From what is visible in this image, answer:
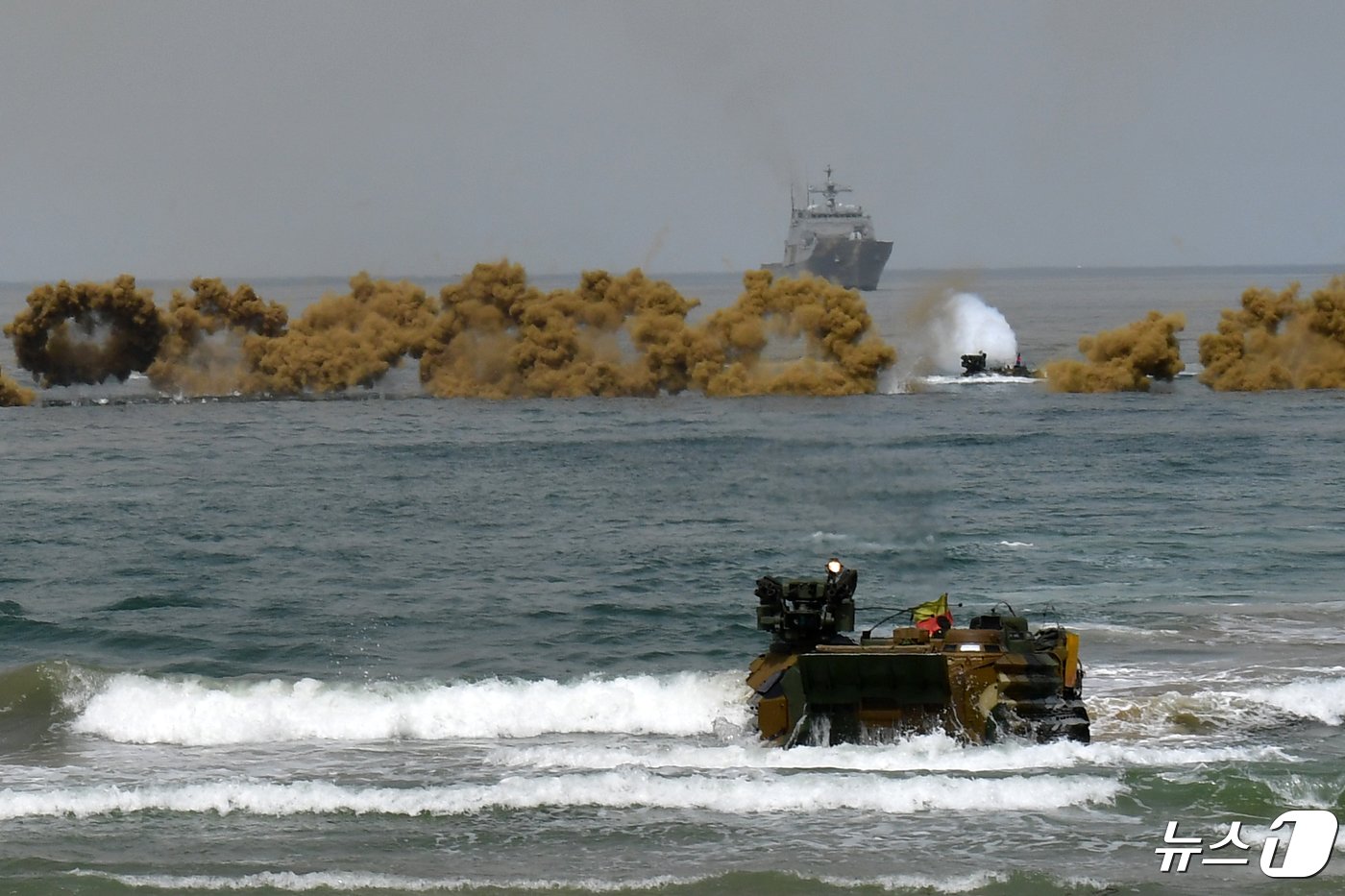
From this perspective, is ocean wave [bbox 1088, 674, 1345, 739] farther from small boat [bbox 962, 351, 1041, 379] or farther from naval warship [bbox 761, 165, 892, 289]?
naval warship [bbox 761, 165, 892, 289]

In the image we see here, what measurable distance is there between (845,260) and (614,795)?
175m

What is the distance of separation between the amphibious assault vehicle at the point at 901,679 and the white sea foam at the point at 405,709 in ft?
8.68

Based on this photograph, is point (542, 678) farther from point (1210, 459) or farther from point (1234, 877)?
point (1210, 459)

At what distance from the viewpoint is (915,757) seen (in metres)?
21.1

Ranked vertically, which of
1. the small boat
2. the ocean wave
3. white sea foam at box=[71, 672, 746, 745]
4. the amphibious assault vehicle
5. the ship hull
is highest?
the ship hull

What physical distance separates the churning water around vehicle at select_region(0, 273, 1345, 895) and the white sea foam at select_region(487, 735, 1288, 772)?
0.05 m

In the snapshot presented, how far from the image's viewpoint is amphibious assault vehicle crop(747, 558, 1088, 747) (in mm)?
20859

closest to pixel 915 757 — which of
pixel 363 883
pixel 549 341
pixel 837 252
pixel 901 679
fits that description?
pixel 901 679

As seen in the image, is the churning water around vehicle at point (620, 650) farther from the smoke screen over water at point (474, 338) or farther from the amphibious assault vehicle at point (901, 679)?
the smoke screen over water at point (474, 338)

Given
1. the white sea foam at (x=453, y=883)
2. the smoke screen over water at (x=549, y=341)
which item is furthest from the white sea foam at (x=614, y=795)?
the smoke screen over water at (x=549, y=341)

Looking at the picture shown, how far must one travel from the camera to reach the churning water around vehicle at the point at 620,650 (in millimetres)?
19047

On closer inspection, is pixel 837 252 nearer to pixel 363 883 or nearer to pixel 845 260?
pixel 845 260

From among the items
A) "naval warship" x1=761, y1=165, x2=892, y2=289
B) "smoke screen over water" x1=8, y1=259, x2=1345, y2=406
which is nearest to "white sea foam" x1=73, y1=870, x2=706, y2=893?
"smoke screen over water" x1=8, y1=259, x2=1345, y2=406

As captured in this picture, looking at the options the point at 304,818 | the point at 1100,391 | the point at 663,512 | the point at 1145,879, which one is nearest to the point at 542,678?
the point at 304,818
